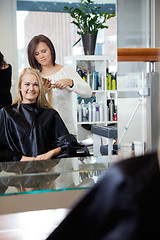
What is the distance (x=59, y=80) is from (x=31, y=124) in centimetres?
56

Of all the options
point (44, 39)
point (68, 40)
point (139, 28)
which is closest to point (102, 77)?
point (68, 40)

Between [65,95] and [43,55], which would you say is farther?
[43,55]

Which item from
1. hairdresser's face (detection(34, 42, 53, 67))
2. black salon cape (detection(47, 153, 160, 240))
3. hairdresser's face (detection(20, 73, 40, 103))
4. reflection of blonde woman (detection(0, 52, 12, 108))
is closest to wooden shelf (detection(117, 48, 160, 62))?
black salon cape (detection(47, 153, 160, 240))

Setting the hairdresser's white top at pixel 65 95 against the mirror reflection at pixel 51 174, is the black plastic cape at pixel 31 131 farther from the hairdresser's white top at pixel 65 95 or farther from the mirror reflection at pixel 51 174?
the mirror reflection at pixel 51 174

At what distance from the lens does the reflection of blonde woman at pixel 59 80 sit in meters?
3.22

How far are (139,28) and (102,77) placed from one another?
3989 mm

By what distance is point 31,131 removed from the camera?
278 centimetres

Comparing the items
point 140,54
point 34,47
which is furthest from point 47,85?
point 140,54

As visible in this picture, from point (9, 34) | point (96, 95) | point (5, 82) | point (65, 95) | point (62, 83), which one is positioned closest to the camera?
point (62, 83)

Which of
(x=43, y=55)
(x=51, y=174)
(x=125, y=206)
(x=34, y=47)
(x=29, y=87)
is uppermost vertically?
(x=34, y=47)

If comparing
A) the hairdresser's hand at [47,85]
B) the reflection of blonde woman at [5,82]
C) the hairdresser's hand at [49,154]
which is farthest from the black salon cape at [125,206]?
the reflection of blonde woman at [5,82]

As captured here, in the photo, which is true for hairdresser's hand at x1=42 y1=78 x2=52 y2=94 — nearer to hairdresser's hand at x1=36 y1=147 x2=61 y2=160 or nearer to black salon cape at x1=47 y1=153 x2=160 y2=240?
hairdresser's hand at x1=36 y1=147 x2=61 y2=160

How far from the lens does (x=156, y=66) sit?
1364 mm

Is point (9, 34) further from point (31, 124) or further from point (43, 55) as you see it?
point (31, 124)
